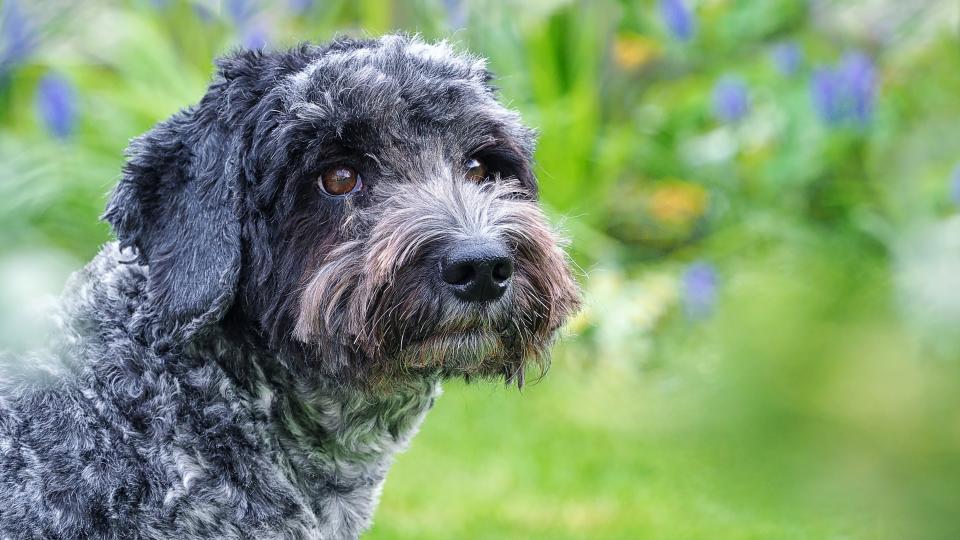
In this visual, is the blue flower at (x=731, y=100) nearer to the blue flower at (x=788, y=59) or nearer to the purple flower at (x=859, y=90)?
the blue flower at (x=788, y=59)

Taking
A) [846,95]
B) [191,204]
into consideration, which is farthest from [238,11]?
[191,204]

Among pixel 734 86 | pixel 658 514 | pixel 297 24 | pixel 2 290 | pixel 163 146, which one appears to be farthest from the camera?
pixel 297 24

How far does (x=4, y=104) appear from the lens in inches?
261

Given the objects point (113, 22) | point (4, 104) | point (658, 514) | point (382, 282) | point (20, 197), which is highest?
point (113, 22)

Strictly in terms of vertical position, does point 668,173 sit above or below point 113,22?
above

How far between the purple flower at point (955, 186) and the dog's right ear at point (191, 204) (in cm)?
402

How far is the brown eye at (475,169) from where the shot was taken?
3.26 m

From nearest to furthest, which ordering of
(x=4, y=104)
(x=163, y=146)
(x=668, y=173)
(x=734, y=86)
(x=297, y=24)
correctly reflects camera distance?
(x=163, y=146), (x=4, y=104), (x=734, y=86), (x=668, y=173), (x=297, y=24)

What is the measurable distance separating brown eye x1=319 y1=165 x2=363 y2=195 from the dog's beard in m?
0.11

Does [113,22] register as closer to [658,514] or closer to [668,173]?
[668,173]

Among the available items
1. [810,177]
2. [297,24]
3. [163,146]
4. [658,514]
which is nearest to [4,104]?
[297,24]

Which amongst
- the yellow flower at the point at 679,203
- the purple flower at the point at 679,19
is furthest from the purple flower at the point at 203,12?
the yellow flower at the point at 679,203

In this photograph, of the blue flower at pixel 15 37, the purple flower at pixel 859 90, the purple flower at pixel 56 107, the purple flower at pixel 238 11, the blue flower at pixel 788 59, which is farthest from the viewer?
the blue flower at pixel 788 59

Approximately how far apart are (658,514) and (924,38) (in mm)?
4380
